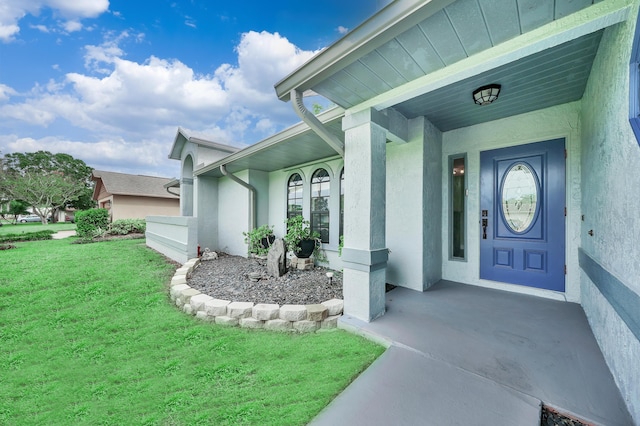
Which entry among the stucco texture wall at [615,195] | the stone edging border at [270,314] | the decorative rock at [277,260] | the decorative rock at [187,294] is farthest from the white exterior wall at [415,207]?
the decorative rock at [187,294]

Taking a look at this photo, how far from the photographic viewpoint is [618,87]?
1.56 meters

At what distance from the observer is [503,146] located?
3.53 m

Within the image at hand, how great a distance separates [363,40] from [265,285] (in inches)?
141

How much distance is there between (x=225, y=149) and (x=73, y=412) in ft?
23.3

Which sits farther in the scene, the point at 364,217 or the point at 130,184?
the point at 130,184

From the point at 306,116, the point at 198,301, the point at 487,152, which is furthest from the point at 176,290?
the point at 487,152

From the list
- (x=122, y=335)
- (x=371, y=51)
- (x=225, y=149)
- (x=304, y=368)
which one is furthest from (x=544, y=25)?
(x=225, y=149)

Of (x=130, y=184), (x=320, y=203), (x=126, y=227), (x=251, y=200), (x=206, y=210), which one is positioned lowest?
(x=126, y=227)

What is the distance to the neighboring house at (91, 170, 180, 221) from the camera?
15.2 metres

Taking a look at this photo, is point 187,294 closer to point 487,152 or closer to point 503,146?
point 487,152

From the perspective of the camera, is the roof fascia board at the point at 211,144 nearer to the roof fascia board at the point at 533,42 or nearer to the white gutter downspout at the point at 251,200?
the white gutter downspout at the point at 251,200

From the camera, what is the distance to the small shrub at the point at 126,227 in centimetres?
1193

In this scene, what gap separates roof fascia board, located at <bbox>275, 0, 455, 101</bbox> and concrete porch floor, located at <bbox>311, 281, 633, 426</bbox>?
98.8 inches

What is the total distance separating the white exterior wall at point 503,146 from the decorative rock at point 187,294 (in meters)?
4.11
